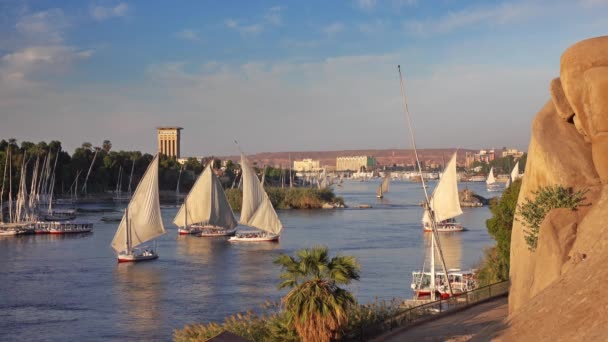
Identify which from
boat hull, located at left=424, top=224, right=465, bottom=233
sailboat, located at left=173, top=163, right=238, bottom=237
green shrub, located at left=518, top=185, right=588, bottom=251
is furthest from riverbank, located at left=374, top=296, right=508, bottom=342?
sailboat, located at left=173, top=163, right=238, bottom=237

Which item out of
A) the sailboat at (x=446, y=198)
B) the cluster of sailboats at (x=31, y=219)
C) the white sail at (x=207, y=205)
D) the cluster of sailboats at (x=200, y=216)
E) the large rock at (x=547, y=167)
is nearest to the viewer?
the large rock at (x=547, y=167)

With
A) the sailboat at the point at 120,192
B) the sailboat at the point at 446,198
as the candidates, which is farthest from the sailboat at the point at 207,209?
the sailboat at the point at 120,192

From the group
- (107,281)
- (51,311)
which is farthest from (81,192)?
(51,311)

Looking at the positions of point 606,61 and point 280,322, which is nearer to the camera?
point 606,61

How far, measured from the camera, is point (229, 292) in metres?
29.4

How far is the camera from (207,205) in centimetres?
5234

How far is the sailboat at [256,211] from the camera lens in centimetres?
4855

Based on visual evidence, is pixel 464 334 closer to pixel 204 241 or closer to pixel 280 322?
pixel 280 322

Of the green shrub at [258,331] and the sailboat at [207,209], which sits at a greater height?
the sailboat at [207,209]

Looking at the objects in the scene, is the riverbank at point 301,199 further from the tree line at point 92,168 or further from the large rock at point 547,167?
the large rock at point 547,167

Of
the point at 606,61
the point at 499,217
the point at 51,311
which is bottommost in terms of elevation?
the point at 51,311

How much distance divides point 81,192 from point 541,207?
85402mm

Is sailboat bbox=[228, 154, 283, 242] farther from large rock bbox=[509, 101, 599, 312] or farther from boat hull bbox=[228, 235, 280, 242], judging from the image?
large rock bbox=[509, 101, 599, 312]

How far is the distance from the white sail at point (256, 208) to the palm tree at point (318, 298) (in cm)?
3402
